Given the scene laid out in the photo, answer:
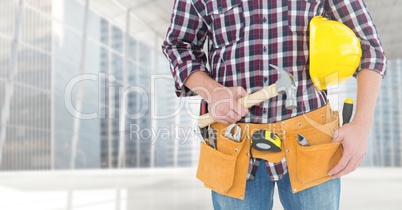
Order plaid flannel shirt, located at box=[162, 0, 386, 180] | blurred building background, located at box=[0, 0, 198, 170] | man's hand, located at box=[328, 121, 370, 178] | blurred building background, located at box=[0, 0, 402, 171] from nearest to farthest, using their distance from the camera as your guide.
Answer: man's hand, located at box=[328, 121, 370, 178] < plaid flannel shirt, located at box=[162, 0, 386, 180] < blurred building background, located at box=[0, 0, 402, 171] < blurred building background, located at box=[0, 0, 198, 170]

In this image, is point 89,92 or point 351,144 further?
point 89,92

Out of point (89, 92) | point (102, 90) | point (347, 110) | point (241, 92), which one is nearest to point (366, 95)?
point (347, 110)

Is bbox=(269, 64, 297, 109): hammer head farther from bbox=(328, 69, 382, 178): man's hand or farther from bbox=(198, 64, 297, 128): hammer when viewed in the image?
bbox=(328, 69, 382, 178): man's hand

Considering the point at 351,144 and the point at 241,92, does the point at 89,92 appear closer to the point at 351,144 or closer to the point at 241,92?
the point at 241,92

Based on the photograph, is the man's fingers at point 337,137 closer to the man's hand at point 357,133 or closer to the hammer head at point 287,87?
the man's hand at point 357,133

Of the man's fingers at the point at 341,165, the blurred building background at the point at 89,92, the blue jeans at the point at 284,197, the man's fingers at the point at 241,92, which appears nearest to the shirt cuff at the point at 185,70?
the man's fingers at the point at 241,92

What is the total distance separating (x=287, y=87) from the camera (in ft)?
3.12

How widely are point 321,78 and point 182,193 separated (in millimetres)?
3928

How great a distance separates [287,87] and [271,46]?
0.14 m

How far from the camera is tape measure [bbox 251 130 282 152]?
37.6 inches

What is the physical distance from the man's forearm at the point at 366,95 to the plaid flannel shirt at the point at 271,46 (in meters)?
0.02

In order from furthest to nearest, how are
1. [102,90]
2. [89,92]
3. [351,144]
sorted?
[89,92]
[102,90]
[351,144]

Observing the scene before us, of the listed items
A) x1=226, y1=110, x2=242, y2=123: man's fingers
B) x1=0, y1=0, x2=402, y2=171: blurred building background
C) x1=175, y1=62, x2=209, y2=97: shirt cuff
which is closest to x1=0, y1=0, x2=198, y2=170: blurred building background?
x1=0, y1=0, x2=402, y2=171: blurred building background

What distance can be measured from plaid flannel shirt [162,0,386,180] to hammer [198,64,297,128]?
4 centimetres
